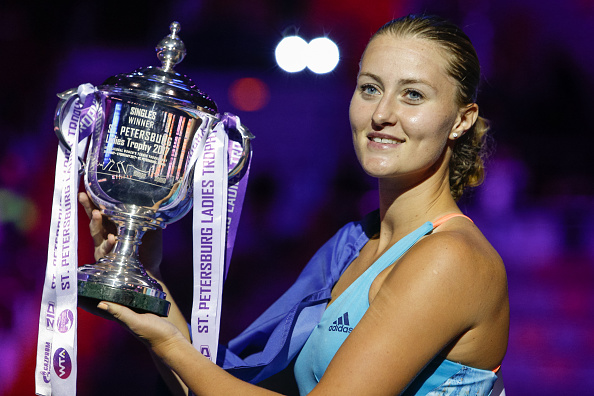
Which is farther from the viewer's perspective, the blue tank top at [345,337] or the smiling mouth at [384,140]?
the smiling mouth at [384,140]

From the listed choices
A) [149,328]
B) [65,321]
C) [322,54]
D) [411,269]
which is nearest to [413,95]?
[411,269]

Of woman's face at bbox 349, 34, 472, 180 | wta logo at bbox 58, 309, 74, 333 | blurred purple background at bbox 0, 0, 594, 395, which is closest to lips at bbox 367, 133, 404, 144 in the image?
woman's face at bbox 349, 34, 472, 180

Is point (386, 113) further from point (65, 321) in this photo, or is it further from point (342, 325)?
point (65, 321)

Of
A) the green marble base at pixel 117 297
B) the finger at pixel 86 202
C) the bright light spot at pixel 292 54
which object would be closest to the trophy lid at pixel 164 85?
the finger at pixel 86 202

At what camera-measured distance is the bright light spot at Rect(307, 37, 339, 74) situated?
2.70m

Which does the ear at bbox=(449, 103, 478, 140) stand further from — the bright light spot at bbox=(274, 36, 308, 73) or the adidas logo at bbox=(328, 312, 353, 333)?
the bright light spot at bbox=(274, 36, 308, 73)

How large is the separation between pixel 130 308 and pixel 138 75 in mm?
452

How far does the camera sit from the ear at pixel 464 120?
4.31ft

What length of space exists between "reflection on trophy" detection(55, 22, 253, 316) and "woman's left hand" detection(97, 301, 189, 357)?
6 cm

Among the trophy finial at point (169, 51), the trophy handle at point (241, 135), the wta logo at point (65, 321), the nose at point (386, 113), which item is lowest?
the wta logo at point (65, 321)

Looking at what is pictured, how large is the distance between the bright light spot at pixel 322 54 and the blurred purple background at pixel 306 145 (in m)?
0.03

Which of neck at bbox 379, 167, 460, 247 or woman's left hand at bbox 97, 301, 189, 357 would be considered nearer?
woman's left hand at bbox 97, 301, 189, 357

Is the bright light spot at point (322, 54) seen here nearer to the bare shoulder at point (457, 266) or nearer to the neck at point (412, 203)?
the neck at point (412, 203)

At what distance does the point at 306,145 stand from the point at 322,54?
1.51 feet
